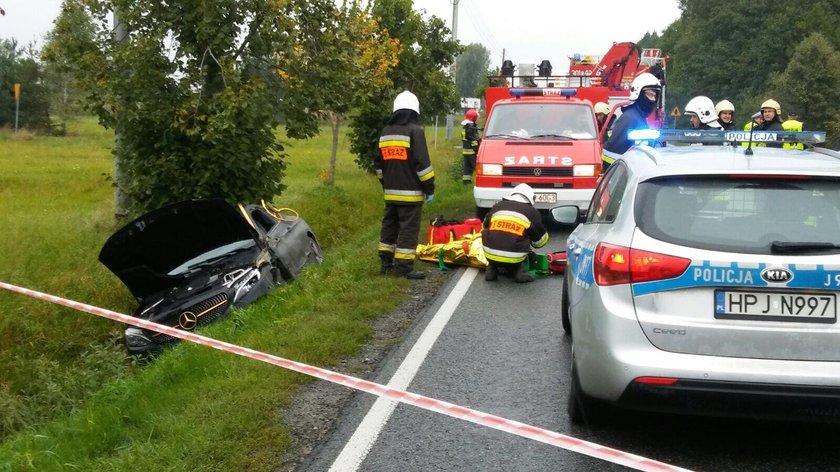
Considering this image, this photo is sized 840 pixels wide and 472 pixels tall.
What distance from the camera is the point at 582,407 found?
187 inches

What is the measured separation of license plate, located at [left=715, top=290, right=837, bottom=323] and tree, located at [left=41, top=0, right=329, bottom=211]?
7.59 meters

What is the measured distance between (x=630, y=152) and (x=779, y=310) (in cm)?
188

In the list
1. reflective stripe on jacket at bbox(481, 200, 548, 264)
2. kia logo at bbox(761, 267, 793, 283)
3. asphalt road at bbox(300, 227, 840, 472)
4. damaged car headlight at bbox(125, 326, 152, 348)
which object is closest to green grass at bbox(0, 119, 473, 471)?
damaged car headlight at bbox(125, 326, 152, 348)

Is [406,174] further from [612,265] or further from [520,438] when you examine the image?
[612,265]

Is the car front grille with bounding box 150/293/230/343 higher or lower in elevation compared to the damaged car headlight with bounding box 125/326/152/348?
higher

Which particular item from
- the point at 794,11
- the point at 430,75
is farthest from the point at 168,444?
the point at 794,11

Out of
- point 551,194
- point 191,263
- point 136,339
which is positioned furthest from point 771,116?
point 136,339

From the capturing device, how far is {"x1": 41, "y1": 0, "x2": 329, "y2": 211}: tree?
1052 cm

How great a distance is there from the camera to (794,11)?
233 feet

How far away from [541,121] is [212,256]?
6365 millimetres

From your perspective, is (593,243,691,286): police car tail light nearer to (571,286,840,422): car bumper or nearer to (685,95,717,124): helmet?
(571,286,840,422): car bumper

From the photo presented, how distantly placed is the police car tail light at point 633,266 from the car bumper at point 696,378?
64 millimetres

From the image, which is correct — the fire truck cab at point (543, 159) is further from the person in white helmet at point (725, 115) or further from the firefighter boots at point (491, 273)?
the firefighter boots at point (491, 273)

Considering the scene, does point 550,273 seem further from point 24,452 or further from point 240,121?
point 24,452
